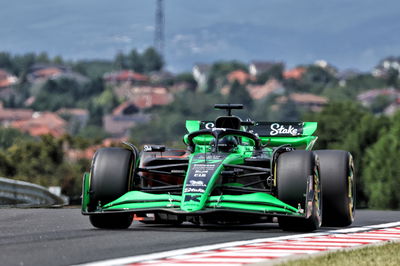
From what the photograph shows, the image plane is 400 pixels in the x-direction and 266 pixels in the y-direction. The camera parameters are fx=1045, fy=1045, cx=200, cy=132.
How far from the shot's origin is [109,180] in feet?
46.8

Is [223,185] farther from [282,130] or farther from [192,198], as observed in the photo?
[282,130]

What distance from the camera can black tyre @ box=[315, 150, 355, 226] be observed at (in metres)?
15.4

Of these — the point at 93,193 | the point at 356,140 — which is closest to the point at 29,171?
the point at 356,140

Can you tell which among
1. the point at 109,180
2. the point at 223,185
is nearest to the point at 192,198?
the point at 223,185

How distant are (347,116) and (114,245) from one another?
90.5 metres

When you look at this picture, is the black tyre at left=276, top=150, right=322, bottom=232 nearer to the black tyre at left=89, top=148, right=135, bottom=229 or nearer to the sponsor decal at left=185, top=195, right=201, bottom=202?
the sponsor decal at left=185, top=195, right=201, bottom=202

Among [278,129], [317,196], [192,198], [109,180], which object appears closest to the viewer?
[192,198]

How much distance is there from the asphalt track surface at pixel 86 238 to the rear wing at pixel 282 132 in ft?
6.18

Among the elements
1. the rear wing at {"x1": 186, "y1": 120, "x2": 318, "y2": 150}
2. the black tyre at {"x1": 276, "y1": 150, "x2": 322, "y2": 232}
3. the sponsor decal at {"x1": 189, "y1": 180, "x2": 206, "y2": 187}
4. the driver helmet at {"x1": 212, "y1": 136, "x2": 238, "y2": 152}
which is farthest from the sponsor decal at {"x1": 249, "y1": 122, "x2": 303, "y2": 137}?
the sponsor decal at {"x1": 189, "y1": 180, "x2": 206, "y2": 187}

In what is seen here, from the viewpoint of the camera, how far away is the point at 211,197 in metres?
13.5

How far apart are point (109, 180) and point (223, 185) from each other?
1.57 m

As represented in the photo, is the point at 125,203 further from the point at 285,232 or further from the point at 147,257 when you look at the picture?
the point at 147,257

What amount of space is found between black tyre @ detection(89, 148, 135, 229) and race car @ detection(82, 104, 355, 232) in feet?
0.04

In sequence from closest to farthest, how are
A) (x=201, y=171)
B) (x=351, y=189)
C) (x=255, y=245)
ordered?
(x=255, y=245), (x=201, y=171), (x=351, y=189)
